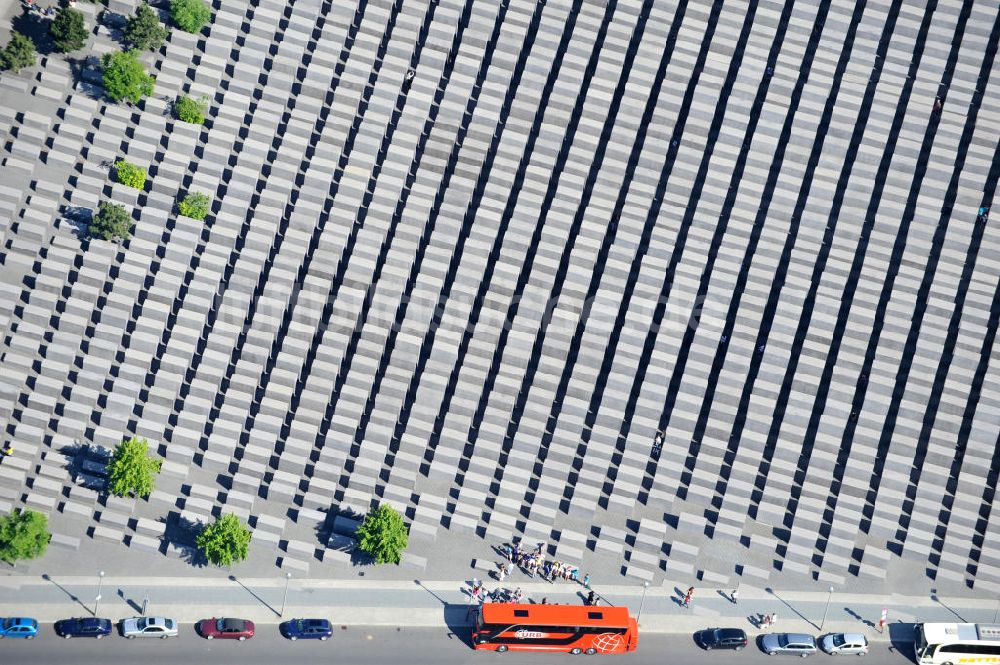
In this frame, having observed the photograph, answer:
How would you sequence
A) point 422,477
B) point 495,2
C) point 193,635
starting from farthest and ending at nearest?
point 495,2 → point 422,477 → point 193,635

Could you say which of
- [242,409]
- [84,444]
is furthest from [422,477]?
[84,444]

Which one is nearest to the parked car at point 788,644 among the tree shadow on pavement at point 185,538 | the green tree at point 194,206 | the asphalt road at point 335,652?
the asphalt road at point 335,652

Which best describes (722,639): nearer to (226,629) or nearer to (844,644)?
(844,644)

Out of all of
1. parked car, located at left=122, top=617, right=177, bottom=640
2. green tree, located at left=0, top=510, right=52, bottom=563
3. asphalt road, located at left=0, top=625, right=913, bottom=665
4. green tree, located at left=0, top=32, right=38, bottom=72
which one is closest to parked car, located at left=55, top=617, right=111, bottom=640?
asphalt road, located at left=0, top=625, right=913, bottom=665

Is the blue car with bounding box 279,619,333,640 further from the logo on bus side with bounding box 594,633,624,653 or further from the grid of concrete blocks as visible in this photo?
the logo on bus side with bounding box 594,633,624,653

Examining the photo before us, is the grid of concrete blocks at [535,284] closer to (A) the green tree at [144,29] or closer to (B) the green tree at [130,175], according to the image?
(B) the green tree at [130,175]

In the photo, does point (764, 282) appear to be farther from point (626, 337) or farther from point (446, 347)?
point (446, 347)
